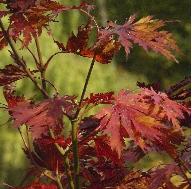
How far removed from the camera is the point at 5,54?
8.54 ft

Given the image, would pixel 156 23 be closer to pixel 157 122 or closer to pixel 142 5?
pixel 157 122

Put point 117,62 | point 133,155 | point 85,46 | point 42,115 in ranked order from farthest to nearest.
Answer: point 117,62 < point 133,155 < point 85,46 < point 42,115

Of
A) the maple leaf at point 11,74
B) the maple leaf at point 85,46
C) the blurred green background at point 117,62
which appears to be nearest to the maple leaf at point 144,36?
the maple leaf at point 85,46

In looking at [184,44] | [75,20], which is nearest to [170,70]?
[184,44]

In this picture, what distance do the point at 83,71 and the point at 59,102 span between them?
6.55ft

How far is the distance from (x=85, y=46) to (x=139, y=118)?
9.3 inches

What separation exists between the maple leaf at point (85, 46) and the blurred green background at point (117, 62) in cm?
157

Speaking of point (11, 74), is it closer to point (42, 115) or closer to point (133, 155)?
→ point (42, 115)

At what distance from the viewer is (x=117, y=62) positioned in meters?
3.14

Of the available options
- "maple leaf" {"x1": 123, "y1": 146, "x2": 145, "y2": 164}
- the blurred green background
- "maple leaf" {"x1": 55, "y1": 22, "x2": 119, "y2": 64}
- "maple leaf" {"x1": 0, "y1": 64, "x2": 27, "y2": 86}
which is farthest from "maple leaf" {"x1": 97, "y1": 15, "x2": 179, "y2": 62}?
the blurred green background

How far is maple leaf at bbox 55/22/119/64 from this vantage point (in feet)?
3.36

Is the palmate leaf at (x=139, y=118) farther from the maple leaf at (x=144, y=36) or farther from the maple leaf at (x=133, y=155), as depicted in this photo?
the maple leaf at (x=133, y=155)

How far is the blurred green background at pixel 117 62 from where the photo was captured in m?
2.79

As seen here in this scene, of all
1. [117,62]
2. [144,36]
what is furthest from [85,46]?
[117,62]
